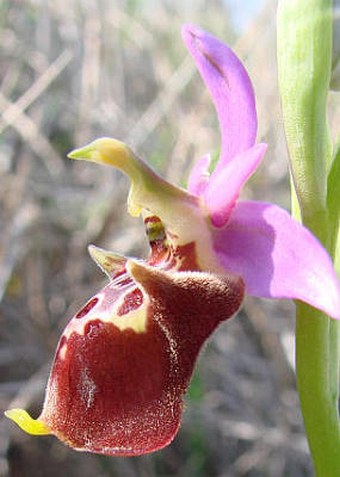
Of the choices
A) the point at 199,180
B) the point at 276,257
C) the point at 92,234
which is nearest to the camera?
the point at 276,257

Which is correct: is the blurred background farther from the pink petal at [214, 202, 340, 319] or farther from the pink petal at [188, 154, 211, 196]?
the pink petal at [214, 202, 340, 319]

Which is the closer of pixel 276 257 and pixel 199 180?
pixel 276 257

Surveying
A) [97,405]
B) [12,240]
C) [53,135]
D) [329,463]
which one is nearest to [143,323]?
[97,405]

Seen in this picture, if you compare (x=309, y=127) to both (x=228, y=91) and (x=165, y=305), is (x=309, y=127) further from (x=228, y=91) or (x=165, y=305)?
(x=165, y=305)

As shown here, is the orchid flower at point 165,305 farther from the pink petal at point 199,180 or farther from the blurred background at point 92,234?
the blurred background at point 92,234

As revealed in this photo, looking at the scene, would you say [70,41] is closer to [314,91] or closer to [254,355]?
[254,355]

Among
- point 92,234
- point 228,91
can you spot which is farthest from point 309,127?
point 92,234
